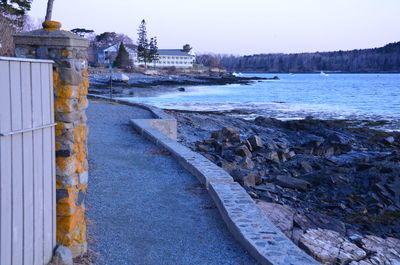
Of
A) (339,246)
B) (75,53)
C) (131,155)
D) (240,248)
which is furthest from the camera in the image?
(131,155)

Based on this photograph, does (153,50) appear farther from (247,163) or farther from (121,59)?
(247,163)

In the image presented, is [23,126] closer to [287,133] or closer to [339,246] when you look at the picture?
[339,246]

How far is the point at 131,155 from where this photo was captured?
1083cm

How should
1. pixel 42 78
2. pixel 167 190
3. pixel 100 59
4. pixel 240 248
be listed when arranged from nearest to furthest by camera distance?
1. pixel 42 78
2. pixel 240 248
3. pixel 167 190
4. pixel 100 59

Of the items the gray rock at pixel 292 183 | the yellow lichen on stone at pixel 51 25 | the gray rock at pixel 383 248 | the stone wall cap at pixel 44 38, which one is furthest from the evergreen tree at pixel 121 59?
the stone wall cap at pixel 44 38

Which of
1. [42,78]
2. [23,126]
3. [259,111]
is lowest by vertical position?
[259,111]

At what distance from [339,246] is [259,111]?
32.4m

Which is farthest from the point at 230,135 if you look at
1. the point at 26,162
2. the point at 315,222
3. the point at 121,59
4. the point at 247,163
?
the point at 121,59

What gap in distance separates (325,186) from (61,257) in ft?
30.7

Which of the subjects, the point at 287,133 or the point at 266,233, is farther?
the point at 287,133

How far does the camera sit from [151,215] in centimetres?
675

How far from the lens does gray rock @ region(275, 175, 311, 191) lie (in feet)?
39.9

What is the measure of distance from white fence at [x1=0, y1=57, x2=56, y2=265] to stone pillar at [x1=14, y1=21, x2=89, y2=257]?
0.16 meters

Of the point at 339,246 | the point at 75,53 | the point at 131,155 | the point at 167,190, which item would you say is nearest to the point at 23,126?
the point at 75,53
